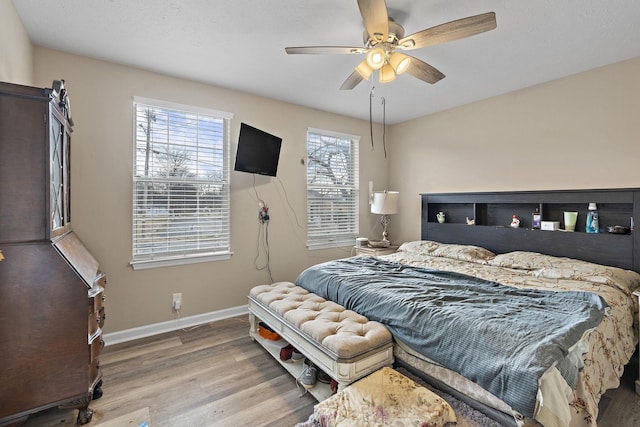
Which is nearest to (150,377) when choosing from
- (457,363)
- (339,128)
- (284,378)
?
(284,378)

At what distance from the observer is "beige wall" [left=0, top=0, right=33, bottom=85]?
5.68 feet

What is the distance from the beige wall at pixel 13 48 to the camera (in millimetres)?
1731

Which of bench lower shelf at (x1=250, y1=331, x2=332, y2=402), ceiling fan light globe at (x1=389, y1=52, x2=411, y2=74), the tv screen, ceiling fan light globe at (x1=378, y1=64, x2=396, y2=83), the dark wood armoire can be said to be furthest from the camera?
the tv screen

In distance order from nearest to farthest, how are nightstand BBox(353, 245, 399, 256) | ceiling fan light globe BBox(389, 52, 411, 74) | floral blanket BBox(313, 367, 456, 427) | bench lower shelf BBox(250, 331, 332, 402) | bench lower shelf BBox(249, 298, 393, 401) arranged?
floral blanket BBox(313, 367, 456, 427) → bench lower shelf BBox(249, 298, 393, 401) → bench lower shelf BBox(250, 331, 332, 402) → ceiling fan light globe BBox(389, 52, 411, 74) → nightstand BBox(353, 245, 399, 256)

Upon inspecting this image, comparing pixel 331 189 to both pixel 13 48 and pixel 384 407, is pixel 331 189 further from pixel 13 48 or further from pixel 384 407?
pixel 13 48

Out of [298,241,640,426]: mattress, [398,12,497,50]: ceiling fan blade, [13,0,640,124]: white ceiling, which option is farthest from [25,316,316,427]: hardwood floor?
[13,0,640,124]: white ceiling

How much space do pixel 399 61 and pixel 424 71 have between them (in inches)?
11.1

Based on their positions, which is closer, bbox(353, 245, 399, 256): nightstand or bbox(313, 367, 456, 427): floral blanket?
bbox(313, 367, 456, 427): floral blanket

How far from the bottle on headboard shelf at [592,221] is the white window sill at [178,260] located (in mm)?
3594

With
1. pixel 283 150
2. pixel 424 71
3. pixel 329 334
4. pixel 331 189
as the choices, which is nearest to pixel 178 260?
pixel 283 150

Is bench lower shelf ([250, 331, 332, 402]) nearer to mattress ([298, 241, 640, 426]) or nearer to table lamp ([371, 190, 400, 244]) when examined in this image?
mattress ([298, 241, 640, 426])

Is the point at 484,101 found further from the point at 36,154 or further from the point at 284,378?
the point at 36,154

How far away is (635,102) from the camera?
2543mm

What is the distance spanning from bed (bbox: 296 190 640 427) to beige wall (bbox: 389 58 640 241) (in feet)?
0.85
